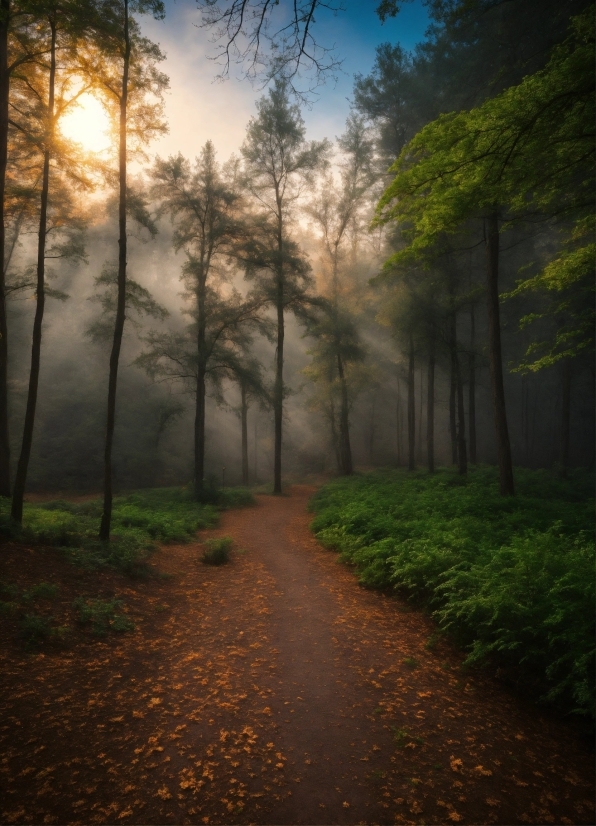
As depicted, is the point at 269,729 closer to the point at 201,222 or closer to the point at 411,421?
the point at 201,222

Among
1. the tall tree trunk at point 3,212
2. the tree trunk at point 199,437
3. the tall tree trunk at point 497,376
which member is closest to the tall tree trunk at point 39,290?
the tall tree trunk at point 3,212

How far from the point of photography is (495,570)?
5.86 m

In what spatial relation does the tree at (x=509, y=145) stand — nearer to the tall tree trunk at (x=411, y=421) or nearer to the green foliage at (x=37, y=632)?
the green foliage at (x=37, y=632)

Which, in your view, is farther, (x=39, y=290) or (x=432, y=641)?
(x=39, y=290)

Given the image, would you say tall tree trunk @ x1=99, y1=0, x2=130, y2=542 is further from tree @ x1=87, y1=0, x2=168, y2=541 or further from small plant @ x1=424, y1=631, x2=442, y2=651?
small plant @ x1=424, y1=631, x2=442, y2=651

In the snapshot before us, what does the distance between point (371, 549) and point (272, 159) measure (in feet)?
65.7

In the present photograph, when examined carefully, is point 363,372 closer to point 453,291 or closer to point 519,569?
point 453,291

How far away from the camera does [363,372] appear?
81.1 ft

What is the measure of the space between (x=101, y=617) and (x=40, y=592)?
103cm

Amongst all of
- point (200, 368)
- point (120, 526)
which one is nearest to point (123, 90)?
point (200, 368)

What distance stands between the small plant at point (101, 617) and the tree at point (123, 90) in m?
3.00

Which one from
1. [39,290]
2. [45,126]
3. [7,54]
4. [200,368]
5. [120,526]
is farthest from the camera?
[200,368]

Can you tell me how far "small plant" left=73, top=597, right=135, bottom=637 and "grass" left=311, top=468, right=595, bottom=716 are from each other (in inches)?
179

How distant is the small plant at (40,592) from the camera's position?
218 inches
